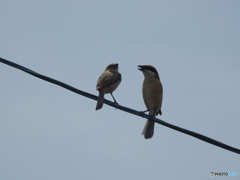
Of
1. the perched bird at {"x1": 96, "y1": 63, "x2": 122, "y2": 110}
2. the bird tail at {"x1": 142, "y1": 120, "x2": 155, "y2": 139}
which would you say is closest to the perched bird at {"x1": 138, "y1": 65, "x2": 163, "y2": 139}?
the bird tail at {"x1": 142, "y1": 120, "x2": 155, "y2": 139}

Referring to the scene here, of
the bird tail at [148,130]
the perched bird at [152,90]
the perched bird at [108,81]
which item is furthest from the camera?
the perched bird at [108,81]

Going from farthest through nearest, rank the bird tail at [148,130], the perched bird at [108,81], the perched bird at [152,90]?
the perched bird at [108,81] → the perched bird at [152,90] → the bird tail at [148,130]

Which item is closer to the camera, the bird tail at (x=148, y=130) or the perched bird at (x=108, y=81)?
the bird tail at (x=148, y=130)

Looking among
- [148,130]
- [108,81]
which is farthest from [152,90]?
[108,81]

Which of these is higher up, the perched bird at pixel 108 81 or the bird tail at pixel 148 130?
the perched bird at pixel 108 81

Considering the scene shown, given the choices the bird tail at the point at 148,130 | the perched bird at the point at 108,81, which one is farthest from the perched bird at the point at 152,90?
the perched bird at the point at 108,81

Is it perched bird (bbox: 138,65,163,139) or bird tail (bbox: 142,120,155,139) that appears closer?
bird tail (bbox: 142,120,155,139)

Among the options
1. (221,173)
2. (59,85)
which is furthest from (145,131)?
(59,85)

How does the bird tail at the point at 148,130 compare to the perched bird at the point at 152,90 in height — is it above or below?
below

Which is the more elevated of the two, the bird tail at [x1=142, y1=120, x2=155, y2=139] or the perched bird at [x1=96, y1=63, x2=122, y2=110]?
the perched bird at [x1=96, y1=63, x2=122, y2=110]

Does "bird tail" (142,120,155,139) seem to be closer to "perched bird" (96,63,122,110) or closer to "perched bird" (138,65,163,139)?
"perched bird" (138,65,163,139)

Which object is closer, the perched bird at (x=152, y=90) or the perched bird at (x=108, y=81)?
the perched bird at (x=152, y=90)

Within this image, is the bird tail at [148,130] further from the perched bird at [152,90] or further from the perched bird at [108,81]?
the perched bird at [108,81]

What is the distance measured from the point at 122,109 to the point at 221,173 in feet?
12.3
